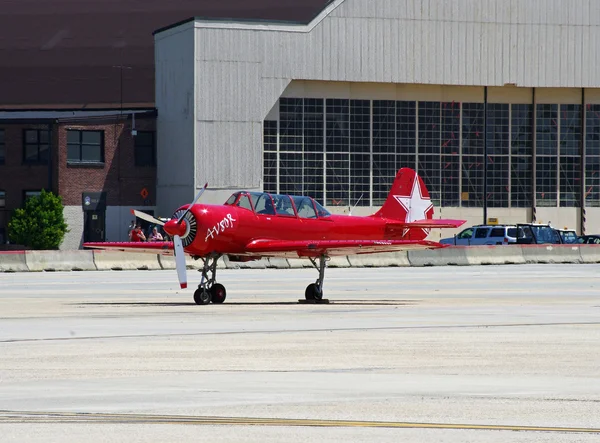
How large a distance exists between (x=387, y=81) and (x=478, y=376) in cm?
6229

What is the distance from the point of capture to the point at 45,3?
8944 cm

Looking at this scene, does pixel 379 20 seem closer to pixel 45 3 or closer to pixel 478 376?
pixel 45 3

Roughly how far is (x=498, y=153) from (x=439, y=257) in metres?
26.0

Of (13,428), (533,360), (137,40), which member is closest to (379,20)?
(137,40)

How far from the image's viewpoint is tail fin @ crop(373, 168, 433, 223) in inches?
1304

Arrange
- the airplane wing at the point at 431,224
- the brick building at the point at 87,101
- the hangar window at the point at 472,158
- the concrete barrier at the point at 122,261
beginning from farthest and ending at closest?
the hangar window at the point at 472,158
the brick building at the point at 87,101
the concrete barrier at the point at 122,261
the airplane wing at the point at 431,224

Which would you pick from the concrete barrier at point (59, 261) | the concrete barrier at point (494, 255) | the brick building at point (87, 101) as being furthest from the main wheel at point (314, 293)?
the brick building at point (87, 101)

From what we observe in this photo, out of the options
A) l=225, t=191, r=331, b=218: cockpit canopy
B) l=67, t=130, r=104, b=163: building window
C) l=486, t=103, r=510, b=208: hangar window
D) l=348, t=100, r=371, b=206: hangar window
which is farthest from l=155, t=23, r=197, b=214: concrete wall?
l=225, t=191, r=331, b=218: cockpit canopy

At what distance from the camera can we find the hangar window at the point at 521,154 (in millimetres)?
79312

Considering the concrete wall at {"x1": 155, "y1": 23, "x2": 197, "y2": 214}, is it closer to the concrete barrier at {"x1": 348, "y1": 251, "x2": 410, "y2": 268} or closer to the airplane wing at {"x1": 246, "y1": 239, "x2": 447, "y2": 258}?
the concrete barrier at {"x1": 348, "y1": 251, "x2": 410, "y2": 268}

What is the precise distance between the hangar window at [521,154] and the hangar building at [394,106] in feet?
0.28

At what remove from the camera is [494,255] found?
55438 mm

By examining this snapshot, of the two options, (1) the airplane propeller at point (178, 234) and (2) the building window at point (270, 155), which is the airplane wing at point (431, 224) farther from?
(2) the building window at point (270, 155)

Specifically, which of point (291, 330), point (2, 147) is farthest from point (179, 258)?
point (2, 147)
